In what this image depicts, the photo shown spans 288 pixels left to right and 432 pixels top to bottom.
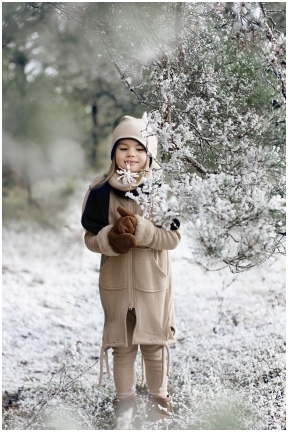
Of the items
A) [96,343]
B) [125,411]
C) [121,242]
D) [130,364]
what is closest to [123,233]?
[121,242]

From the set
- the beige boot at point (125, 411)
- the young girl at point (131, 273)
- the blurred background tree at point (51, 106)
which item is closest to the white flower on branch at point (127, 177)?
the young girl at point (131, 273)

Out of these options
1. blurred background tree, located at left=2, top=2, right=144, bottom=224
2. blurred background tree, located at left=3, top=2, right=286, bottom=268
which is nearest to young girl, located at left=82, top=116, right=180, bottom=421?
blurred background tree, located at left=3, top=2, right=286, bottom=268

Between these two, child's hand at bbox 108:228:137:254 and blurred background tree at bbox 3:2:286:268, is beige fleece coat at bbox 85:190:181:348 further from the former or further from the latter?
blurred background tree at bbox 3:2:286:268

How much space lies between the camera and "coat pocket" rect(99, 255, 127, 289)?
5.89ft

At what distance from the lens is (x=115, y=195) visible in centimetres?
180

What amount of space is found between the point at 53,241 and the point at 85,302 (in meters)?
0.83

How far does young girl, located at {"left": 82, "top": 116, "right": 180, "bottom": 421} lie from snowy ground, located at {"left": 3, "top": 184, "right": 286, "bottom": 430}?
0.20 m

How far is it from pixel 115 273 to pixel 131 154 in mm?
427

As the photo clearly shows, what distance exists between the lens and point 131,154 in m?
1.75

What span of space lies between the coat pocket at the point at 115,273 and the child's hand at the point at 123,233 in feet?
0.39

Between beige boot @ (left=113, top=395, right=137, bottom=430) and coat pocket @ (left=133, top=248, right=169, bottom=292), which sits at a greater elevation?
coat pocket @ (left=133, top=248, right=169, bottom=292)

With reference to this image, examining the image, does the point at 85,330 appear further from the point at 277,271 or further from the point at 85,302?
the point at 277,271

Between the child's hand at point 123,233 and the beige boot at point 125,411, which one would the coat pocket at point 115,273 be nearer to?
the child's hand at point 123,233

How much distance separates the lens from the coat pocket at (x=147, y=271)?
1783 mm
